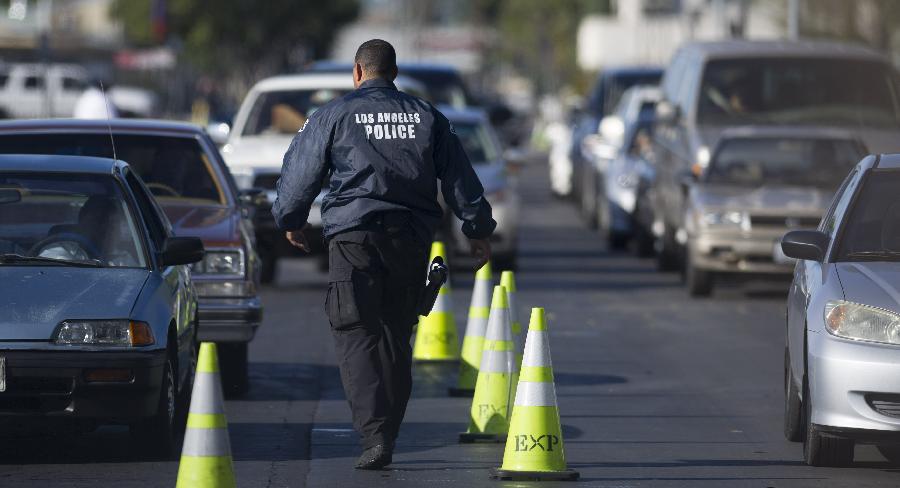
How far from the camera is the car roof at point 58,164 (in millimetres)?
9695

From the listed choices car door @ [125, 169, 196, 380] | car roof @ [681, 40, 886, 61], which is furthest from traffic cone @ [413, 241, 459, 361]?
car roof @ [681, 40, 886, 61]

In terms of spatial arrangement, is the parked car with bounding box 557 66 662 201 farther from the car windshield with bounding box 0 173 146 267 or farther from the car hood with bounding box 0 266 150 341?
the car hood with bounding box 0 266 150 341

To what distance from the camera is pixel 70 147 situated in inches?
471

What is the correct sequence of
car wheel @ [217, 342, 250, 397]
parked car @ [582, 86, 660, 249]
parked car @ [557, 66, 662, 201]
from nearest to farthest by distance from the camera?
1. car wheel @ [217, 342, 250, 397]
2. parked car @ [582, 86, 660, 249]
3. parked car @ [557, 66, 662, 201]

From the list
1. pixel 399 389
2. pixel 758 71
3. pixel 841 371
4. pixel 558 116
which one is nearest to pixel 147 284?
pixel 399 389

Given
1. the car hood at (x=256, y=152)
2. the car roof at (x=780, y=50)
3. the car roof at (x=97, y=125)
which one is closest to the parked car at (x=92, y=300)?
the car roof at (x=97, y=125)

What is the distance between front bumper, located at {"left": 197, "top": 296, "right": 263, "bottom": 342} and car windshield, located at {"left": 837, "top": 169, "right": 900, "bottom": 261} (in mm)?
3423

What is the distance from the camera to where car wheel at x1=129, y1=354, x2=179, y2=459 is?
894 centimetres

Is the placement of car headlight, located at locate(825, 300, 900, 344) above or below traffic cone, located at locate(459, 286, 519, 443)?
above

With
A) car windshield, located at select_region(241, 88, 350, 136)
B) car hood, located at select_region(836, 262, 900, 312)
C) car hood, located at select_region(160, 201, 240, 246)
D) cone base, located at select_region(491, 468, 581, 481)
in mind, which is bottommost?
car windshield, located at select_region(241, 88, 350, 136)

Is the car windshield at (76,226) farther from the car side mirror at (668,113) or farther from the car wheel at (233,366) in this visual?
the car side mirror at (668,113)

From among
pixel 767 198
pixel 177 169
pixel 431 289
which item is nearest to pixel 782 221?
pixel 767 198

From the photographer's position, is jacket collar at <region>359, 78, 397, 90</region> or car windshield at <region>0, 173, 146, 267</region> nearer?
jacket collar at <region>359, 78, 397, 90</region>

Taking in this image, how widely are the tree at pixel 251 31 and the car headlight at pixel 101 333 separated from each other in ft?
190
